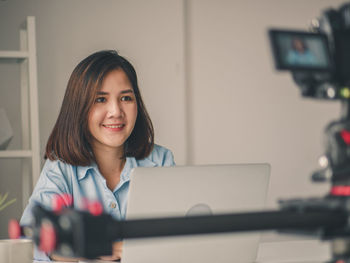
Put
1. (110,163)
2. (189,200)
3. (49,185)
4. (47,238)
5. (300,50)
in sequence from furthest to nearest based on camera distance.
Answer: (110,163) < (49,185) < (189,200) < (300,50) < (47,238)

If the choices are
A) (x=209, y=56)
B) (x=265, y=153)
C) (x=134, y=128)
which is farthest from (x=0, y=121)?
(x=265, y=153)

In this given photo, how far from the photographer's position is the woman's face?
1.88 metres

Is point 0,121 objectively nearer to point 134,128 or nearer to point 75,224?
point 134,128

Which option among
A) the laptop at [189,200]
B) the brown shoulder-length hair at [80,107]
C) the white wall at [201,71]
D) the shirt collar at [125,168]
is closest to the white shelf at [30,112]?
the white wall at [201,71]

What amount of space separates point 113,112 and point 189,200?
2.64ft

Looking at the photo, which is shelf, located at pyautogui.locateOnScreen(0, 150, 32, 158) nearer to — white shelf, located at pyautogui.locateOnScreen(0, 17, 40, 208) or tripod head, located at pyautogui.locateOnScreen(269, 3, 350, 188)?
white shelf, located at pyautogui.locateOnScreen(0, 17, 40, 208)

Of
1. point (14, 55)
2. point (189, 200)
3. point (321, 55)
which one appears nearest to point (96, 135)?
point (14, 55)

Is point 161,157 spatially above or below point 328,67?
below

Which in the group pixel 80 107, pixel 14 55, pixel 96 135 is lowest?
pixel 96 135

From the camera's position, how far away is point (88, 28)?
291 cm

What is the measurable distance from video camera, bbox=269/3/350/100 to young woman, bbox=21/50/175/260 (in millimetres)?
1242

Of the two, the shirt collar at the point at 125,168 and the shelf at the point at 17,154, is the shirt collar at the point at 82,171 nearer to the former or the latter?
the shirt collar at the point at 125,168

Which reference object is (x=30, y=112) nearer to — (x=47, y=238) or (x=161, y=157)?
(x=161, y=157)

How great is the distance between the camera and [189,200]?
115 cm
